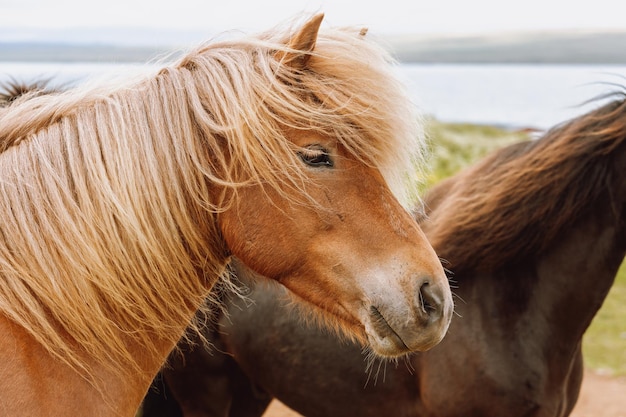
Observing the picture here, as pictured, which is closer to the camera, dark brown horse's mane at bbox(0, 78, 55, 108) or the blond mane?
the blond mane

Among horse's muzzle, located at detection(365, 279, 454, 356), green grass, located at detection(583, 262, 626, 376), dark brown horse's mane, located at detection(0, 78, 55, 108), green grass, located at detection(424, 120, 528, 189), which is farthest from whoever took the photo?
green grass, located at detection(424, 120, 528, 189)

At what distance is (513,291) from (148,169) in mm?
1808

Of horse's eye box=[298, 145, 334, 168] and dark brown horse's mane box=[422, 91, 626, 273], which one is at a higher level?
horse's eye box=[298, 145, 334, 168]

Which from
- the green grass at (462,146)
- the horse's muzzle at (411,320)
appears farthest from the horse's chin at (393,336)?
the green grass at (462,146)

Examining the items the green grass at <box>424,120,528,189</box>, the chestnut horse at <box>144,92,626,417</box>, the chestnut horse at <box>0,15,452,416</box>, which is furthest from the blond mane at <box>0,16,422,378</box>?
the green grass at <box>424,120,528,189</box>

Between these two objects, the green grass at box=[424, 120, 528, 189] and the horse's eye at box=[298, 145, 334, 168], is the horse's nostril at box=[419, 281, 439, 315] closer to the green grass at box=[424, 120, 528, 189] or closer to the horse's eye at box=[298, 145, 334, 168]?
the horse's eye at box=[298, 145, 334, 168]

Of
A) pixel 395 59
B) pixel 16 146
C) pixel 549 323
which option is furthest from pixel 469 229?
pixel 16 146

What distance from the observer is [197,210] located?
186 centimetres

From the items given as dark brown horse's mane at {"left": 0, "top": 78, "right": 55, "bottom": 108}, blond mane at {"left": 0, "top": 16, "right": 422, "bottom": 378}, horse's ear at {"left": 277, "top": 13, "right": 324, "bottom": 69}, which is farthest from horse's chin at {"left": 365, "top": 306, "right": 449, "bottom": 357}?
dark brown horse's mane at {"left": 0, "top": 78, "right": 55, "bottom": 108}

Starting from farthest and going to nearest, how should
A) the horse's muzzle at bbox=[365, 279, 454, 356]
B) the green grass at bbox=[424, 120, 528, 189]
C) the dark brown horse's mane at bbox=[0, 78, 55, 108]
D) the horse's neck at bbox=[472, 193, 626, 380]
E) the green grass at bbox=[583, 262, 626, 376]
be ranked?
the green grass at bbox=[424, 120, 528, 189] → the green grass at bbox=[583, 262, 626, 376] → the dark brown horse's mane at bbox=[0, 78, 55, 108] → the horse's neck at bbox=[472, 193, 626, 380] → the horse's muzzle at bbox=[365, 279, 454, 356]

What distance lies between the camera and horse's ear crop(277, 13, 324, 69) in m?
1.79

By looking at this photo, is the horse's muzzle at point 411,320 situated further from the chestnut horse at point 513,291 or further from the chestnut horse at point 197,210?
the chestnut horse at point 513,291

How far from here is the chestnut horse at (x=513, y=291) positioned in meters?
2.84

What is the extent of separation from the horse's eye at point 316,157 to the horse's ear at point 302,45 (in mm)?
239
